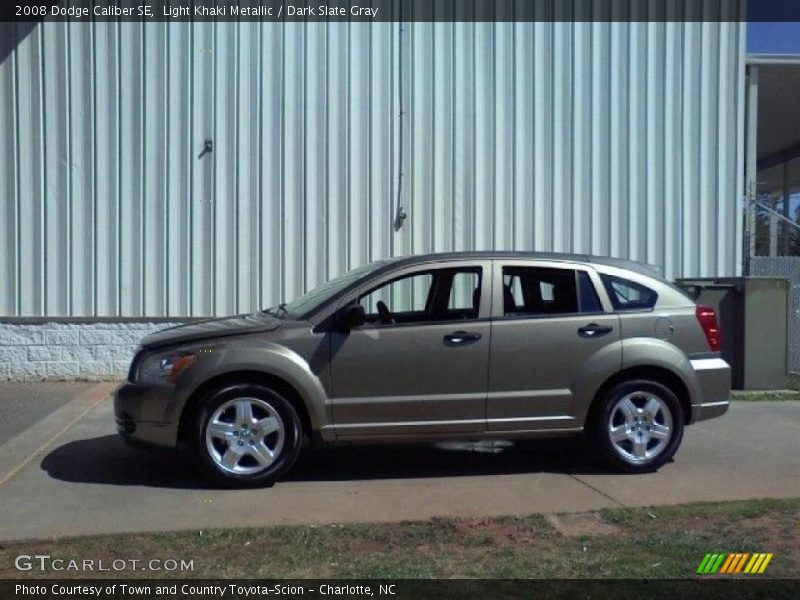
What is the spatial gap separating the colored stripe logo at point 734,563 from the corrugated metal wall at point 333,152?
280 inches

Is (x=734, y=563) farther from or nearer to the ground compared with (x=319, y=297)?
nearer to the ground

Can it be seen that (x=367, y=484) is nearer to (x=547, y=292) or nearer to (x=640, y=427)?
(x=547, y=292)

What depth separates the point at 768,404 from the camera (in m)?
10.2

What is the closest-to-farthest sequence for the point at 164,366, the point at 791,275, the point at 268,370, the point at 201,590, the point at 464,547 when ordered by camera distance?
the point at 201,590 < the point at 464,547 < the point at 268,370 < the point at 164,366 < the point at 791,275

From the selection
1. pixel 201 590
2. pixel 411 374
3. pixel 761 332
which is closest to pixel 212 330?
pixel 411 374

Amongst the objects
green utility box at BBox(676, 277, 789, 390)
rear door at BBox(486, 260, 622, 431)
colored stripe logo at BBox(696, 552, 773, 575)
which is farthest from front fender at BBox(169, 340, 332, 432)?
green utility box at BBox(676, 277, 789, 390)

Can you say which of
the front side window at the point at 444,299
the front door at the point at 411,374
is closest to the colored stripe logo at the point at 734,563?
the front door at the point at 411,374

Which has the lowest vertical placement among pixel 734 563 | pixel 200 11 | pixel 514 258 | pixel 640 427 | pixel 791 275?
pixel 734 563

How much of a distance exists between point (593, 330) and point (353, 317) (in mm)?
1808

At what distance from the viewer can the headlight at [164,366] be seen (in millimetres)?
6508

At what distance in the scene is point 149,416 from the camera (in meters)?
6.53

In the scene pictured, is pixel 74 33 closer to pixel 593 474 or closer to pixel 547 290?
pixel 547 290

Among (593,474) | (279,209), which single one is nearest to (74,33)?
(279,209)

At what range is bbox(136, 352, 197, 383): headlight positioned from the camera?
6.51 meters
